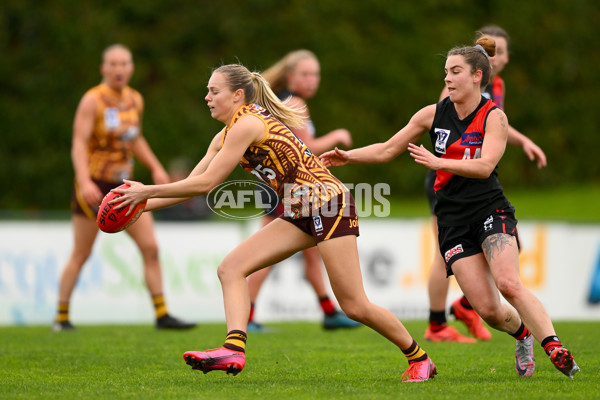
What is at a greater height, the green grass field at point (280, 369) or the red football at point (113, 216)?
the red football at point (113, 216)

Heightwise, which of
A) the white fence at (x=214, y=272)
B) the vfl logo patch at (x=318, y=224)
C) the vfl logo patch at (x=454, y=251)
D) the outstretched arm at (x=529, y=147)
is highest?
the outstretched arm at (x=529, y=147)

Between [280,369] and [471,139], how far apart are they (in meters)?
1.85

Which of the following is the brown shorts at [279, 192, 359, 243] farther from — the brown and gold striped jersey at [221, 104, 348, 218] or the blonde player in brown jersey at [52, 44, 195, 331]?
the blonde player in brown jersey at [52, 44, 195, 331]

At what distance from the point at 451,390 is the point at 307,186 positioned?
1367 mm

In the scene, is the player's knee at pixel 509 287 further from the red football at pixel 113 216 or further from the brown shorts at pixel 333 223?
the red football at pixel 113 216

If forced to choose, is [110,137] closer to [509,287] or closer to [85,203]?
[85,203]

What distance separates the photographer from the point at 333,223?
16.5 ft

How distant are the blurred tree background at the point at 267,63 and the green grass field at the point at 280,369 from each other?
8568 mm

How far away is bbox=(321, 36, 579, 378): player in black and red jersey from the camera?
499cm

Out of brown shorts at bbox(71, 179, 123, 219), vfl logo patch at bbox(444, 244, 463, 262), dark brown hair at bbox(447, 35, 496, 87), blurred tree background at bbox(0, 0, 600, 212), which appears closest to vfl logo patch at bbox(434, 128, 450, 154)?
dark brown hair at bbox(447, 35, 496, 87)

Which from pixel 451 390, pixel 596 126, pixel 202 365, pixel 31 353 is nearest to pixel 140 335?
pixel 31 353

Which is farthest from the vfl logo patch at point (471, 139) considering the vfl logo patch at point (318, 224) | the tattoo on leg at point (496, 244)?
the vfl logo patch at point (318, 224)

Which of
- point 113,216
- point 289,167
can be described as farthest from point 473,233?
point 113,216

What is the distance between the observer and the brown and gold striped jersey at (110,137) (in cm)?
805
